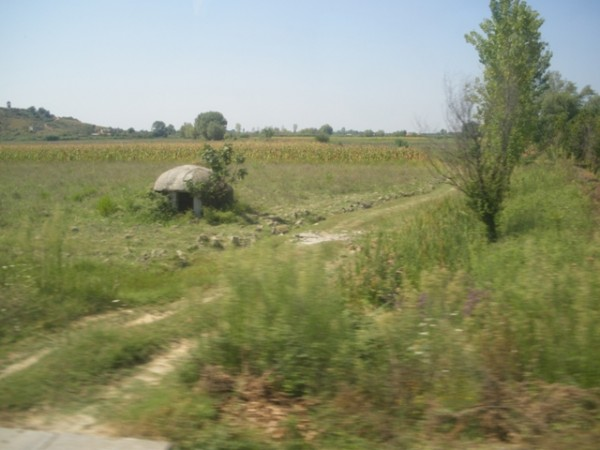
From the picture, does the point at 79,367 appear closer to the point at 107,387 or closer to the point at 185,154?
the point at 107,387

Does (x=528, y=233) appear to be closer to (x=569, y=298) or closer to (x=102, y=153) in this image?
(x=569, y=298)

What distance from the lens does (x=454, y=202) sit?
51.1 feet

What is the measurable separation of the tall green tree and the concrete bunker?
7491mm

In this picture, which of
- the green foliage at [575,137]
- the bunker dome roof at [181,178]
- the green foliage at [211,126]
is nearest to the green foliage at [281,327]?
the bunker dome roof at [181,178]

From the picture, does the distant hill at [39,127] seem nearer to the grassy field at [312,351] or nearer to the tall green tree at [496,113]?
the tall green tree at [496,113]

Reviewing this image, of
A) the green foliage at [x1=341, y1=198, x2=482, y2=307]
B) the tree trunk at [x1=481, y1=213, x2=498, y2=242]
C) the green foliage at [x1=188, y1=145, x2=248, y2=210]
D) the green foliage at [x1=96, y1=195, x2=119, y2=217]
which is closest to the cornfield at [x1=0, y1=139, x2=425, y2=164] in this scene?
the green foliage at [x1=188, y1=145, x2=248, y2=210]

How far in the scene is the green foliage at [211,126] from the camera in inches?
2457

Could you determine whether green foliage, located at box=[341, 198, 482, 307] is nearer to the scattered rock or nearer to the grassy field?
the grassy field

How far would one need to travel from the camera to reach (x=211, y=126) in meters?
62.6

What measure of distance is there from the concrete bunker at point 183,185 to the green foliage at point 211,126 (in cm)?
4413

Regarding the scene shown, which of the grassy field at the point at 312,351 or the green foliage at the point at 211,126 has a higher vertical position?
the green foliage at the point at 211,126

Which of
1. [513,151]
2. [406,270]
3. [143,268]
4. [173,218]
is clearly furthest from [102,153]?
[406,270]

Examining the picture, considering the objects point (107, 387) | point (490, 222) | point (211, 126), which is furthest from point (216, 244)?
point (211, 126)

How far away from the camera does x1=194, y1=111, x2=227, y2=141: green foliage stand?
62.4m
